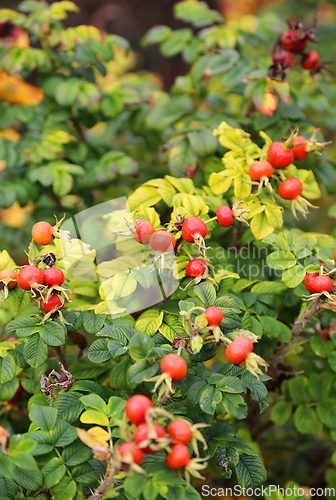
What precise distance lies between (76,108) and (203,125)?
1.80 feet

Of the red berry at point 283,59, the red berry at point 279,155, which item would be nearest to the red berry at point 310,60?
the red berry at point 283,59

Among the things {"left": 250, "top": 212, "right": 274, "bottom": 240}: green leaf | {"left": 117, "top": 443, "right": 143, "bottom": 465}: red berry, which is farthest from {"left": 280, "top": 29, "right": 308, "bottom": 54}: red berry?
{"left": 117, "top": 443, "right": 143, "bottom": 465}: red berry

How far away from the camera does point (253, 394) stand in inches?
28.5

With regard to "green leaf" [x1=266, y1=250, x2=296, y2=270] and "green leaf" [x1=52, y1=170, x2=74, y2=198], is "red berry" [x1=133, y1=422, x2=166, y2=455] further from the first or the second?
"green leaf" [x1=52, y1=170, x2=74, y2=198]

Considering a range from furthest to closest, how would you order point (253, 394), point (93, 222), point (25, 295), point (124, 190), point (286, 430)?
1. point (286, 430)
2. point (124, 190)
3. point (93, 222)
4. point (25, 295)
5. point (253, 394)

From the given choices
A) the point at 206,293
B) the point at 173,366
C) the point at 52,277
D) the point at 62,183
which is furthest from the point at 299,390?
the point at 62,183

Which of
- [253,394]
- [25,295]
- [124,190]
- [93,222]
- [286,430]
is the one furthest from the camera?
[286,430]

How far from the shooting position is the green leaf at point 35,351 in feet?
2.49

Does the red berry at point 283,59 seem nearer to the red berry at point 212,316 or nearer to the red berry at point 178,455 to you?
the red berry at point 212,316

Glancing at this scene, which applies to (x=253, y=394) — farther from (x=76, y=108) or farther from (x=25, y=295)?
(x=76, y=108)

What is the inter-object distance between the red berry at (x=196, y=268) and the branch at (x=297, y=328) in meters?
Answer: 0.24

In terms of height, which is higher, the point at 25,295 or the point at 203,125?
the point at 203,125

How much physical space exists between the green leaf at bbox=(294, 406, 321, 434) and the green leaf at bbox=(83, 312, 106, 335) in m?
0.67

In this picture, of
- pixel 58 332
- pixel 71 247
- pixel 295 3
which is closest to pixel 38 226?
pixel 71 247
